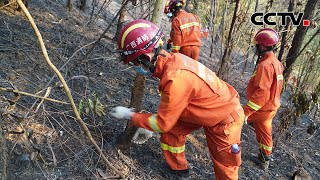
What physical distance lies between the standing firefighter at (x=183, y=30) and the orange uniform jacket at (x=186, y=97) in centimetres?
316

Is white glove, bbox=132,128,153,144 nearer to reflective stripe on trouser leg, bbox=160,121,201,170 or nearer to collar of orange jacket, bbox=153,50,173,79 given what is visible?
reflective stripe on trouser leg, bbox=160,121,201,170

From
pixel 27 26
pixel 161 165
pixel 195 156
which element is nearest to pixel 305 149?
pixel 195 156

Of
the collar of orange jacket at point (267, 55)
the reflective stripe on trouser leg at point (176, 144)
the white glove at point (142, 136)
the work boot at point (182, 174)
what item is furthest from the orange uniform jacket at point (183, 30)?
the work boot at point (182, 174)

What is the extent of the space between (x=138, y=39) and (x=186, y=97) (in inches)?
25.9

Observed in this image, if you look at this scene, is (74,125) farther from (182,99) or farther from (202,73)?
(202,73)

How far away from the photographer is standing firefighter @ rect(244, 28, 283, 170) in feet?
13.4

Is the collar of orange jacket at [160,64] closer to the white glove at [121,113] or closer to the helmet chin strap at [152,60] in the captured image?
the helmet chin strap at [152,60]

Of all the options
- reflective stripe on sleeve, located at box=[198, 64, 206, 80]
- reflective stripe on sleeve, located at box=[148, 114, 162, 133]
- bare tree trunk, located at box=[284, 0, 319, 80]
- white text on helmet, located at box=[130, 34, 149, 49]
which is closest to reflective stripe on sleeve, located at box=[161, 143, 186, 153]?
reflective stripe on sleeve, located at box=[148, 114, 162, 133]

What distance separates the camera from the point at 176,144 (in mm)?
3600

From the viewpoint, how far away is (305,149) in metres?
5.58

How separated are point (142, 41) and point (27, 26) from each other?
3.64m

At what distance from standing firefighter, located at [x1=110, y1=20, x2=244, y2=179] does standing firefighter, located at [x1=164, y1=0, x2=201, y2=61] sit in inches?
119

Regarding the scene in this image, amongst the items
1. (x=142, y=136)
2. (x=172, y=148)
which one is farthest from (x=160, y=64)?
(x=142, y=136)

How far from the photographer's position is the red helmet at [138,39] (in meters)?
2.75
